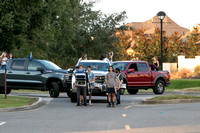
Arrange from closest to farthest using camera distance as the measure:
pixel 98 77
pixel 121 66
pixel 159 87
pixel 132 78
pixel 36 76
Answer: pixel 98 77
pixel 36 76
pixel 132 78
pixel 121 66
pixel 159 87

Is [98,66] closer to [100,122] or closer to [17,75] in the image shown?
[17,75]

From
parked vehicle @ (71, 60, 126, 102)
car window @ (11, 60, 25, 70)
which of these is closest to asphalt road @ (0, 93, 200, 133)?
parked vehicle @ (71, 60, 126, 102)

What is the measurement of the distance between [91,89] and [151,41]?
5881 centimetres

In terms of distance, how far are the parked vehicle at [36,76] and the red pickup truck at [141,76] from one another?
4168mm

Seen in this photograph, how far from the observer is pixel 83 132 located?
12.1 metres

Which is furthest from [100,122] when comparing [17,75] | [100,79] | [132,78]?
[132,78]

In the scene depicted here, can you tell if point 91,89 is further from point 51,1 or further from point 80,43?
point 80,43

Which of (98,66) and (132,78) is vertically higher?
(98,66)

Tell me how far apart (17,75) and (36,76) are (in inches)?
44.2

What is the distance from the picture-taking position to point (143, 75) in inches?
1156

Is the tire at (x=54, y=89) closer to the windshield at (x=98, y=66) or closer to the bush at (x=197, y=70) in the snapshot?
the windshield at (x=98, y=66)

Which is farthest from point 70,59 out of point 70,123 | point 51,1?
point 70,123

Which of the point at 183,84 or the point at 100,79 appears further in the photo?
the point at 183,84

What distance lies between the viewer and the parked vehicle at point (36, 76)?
26.0 meters
